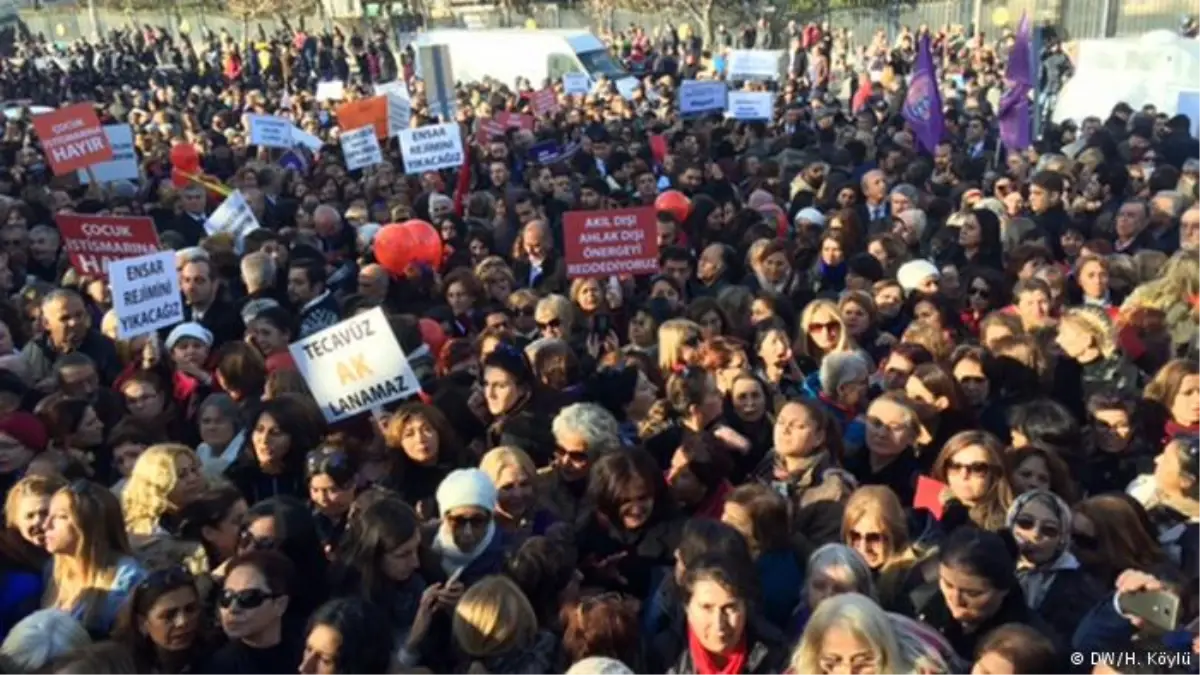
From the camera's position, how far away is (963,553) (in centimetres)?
393

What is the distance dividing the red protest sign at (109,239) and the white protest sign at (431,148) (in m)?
4.38

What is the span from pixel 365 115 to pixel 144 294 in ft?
28.6

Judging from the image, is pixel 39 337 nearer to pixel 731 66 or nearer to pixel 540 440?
pixel 540 440

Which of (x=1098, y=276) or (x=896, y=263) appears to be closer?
(x=1098, y=276)

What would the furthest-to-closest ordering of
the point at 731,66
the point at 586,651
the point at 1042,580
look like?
the point at 731,66
the point at 1042,580
the point at 586,651

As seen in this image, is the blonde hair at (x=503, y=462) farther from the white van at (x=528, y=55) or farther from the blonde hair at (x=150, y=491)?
the white van at (x=528, y=55)

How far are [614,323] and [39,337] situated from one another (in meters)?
3.58

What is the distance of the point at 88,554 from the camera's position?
14.7ft

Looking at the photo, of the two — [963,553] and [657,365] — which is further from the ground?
[963,553]

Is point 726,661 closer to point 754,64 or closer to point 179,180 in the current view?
point 179,180

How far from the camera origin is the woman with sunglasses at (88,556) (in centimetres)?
439

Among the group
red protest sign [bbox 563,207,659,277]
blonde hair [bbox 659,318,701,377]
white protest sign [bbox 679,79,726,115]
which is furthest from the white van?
blonde hair [bbox 659,318,701,377]

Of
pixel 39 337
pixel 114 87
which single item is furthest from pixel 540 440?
pixel 114 87

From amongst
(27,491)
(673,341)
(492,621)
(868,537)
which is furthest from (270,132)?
(492,621)
